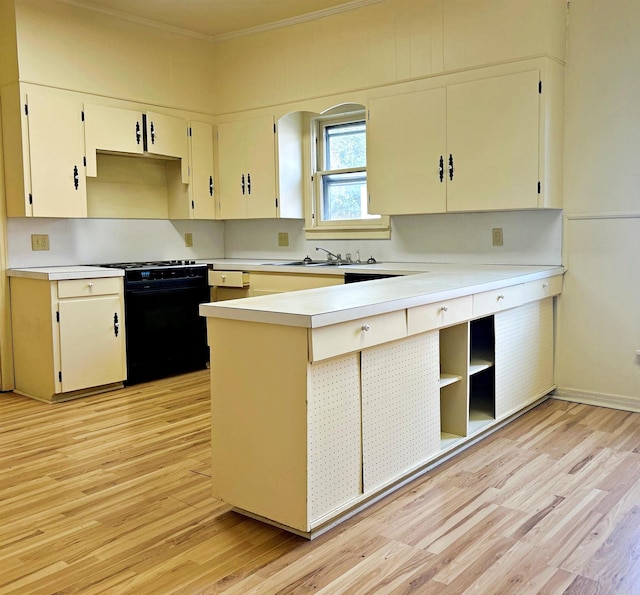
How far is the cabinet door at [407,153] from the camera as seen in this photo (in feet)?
14.0

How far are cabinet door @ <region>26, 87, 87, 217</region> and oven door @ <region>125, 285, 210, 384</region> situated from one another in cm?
77

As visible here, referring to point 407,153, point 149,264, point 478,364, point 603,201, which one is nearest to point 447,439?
point 478,364

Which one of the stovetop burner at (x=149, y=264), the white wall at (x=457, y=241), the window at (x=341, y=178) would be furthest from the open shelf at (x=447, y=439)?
the stovetop burner at (x=149, y=264)

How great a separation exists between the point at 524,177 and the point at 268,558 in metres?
2.72

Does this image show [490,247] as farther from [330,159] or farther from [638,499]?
[638,499]

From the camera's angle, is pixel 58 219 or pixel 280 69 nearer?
pixel 58 219

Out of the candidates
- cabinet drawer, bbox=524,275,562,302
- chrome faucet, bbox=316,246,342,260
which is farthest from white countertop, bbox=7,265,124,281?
cabinet drawer, bbox=524,275,562,302

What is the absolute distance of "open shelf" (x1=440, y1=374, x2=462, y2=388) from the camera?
3117 millimetres

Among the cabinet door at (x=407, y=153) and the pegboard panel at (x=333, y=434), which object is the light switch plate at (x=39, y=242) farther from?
the pegboard panel at (x=333, y=434)

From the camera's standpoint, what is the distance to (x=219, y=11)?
489 centimetres

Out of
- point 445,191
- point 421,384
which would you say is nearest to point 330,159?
point 445,191

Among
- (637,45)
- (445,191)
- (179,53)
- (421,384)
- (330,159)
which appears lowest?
(421,384)

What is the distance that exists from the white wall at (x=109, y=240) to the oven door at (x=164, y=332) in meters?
0.63

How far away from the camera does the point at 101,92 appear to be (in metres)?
4.78
